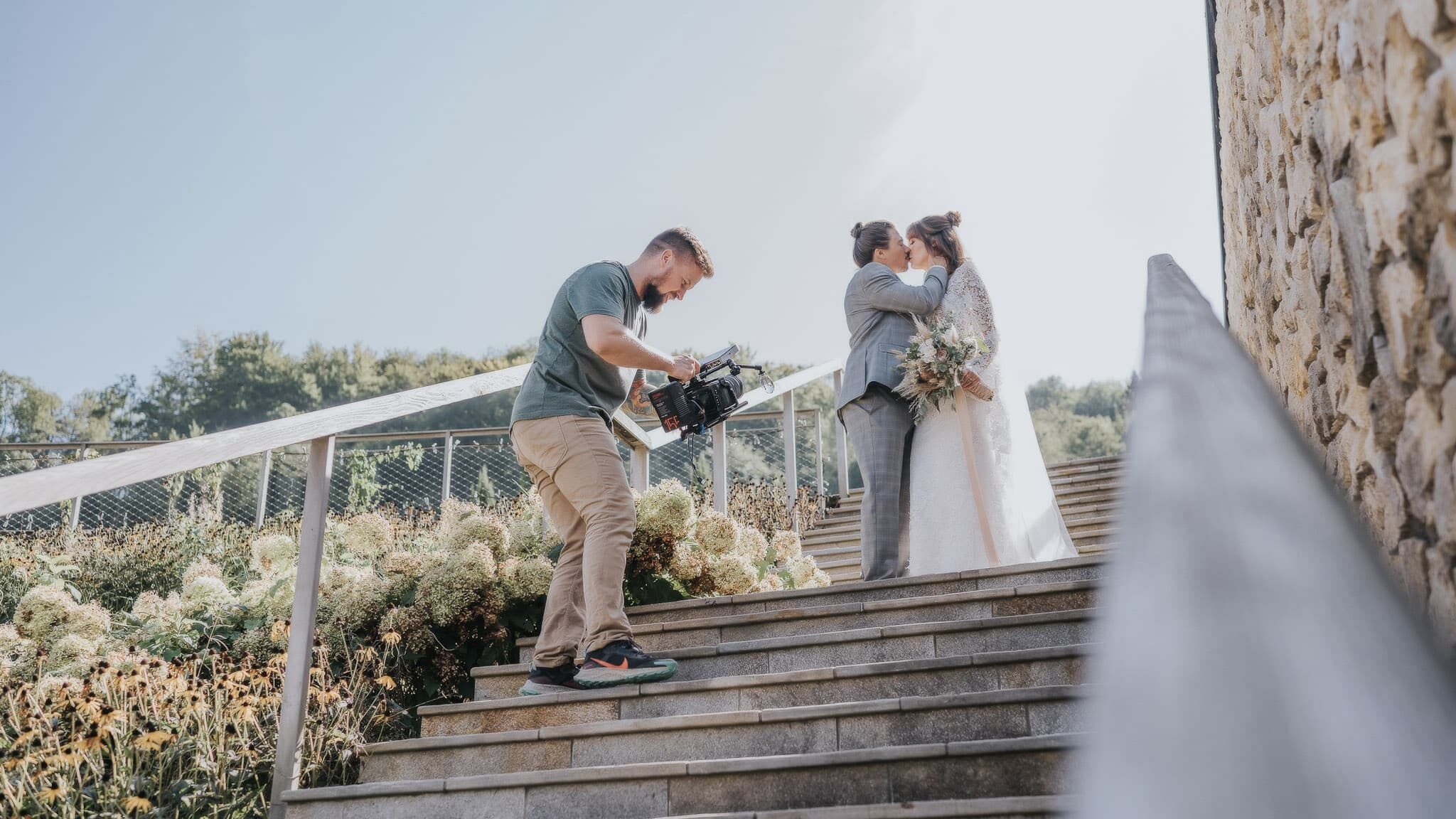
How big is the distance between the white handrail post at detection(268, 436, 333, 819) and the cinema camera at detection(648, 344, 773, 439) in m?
1.05

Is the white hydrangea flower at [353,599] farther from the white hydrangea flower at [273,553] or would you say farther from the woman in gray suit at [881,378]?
the woman in gray suit at [881,378]

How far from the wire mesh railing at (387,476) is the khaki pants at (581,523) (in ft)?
16.7

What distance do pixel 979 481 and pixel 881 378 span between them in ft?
1.99

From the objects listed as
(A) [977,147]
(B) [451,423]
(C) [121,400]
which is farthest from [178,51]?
(A) [977,147]

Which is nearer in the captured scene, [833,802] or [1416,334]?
[1416,334]

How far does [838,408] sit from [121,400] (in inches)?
1087

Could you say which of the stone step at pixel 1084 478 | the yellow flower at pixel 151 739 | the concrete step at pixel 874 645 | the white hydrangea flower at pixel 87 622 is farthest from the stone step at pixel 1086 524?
the white hydrangea flower at pixel 87 622

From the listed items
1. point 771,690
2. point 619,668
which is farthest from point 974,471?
point 619,668

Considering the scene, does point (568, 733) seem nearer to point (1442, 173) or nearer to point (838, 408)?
point (838, 408)

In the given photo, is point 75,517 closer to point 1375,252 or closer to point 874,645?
point 874,645

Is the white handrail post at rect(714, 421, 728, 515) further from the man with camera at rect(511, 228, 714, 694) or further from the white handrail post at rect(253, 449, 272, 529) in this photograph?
the white handrail post at rect(253, 449, 272, 529)

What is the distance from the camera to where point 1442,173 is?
3.41 feet

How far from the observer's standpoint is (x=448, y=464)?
9344mm

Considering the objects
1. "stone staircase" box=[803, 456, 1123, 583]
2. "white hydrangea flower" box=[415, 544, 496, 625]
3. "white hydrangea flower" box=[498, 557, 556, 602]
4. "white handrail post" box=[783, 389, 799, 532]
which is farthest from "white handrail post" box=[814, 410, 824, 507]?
"white hydrangea flower" box=[415, 544, 496, 625]
